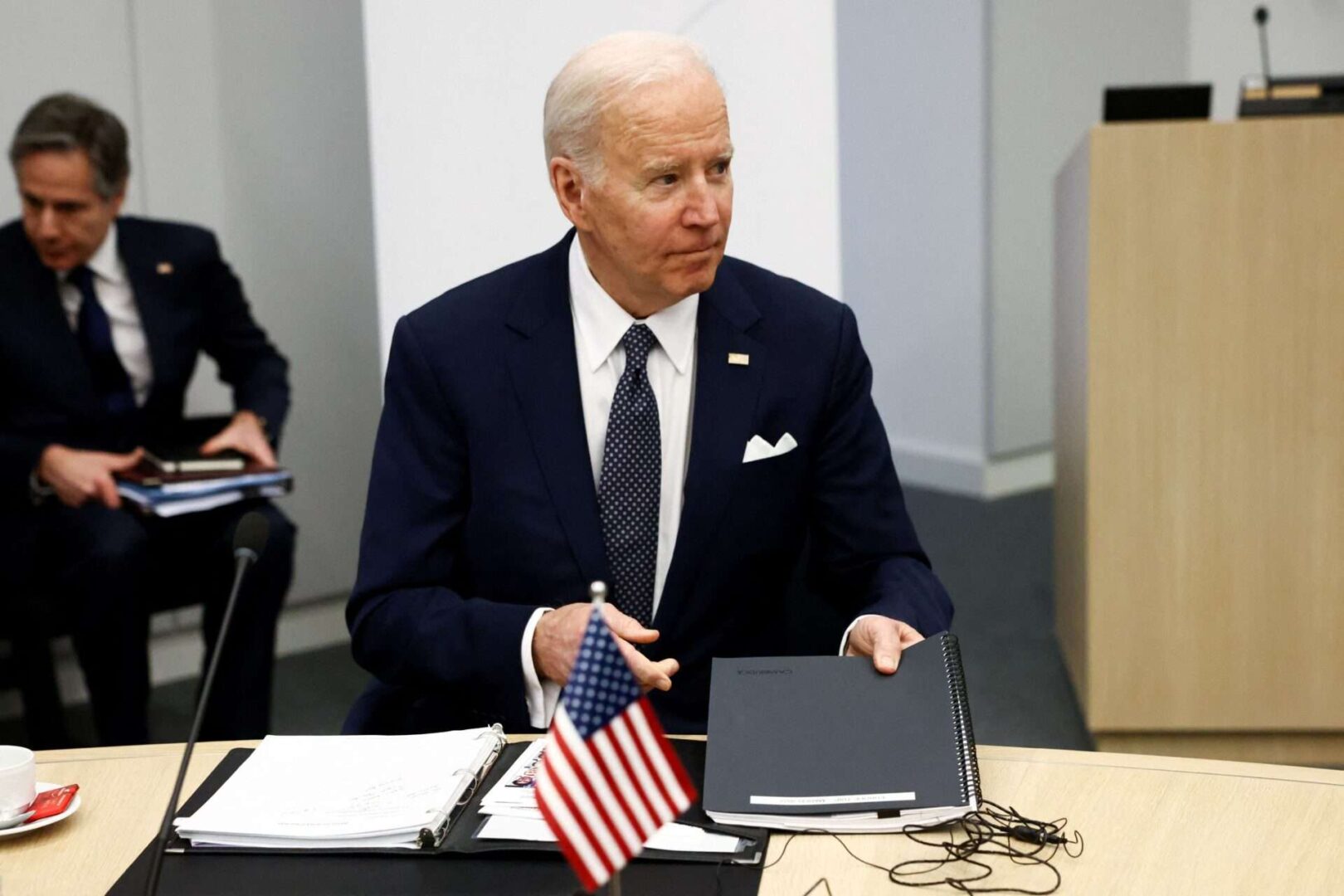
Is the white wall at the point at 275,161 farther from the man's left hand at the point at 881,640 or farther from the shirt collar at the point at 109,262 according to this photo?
the man's left hand at the point at 881,640

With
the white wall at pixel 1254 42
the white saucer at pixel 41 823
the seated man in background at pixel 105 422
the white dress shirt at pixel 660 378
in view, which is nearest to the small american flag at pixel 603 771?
the white saucer at pixel 41 823

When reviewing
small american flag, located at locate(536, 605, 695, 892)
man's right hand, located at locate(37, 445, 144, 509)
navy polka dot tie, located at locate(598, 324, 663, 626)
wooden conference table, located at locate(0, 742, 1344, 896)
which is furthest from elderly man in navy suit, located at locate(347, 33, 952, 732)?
man's right hand, located at locate(37, 445, 144, 509)

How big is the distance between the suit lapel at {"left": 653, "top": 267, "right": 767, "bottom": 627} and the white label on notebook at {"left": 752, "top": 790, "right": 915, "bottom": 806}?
532 mm

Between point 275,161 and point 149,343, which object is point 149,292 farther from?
point 275,161

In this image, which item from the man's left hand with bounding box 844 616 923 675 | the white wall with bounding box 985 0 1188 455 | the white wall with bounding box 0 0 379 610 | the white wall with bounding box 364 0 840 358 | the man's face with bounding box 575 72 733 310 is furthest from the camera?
the white wall with bounding box 985 0 1188 455

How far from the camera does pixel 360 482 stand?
4.02 m

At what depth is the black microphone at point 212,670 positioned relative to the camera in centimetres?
113

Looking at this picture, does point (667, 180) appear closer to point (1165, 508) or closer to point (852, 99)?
point (1165, 508)

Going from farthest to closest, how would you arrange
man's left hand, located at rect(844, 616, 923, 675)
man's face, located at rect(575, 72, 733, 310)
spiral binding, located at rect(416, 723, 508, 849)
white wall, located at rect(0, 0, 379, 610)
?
white wall, located at rect(0, 0, 379, 610) → man's face, located at rect(575, 72, 733, 310) → man's left hand, located at rect(844, 616, 923, 675) → spiral binding, located at rect(416, 723, 508, 849)

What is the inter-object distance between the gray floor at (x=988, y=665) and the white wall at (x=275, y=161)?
1.09ft

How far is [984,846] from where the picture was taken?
122cm

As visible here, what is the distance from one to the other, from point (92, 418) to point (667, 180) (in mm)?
1944

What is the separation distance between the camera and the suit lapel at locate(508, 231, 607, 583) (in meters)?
1.74

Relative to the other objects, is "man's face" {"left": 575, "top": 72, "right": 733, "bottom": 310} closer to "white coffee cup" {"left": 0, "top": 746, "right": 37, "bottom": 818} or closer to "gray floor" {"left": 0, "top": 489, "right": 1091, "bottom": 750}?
"white coffee cup" {"left": 0, "top": 746, "right": 37, "bottom": 818}
